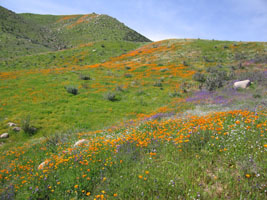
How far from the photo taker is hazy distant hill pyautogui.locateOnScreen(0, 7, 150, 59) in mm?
49562

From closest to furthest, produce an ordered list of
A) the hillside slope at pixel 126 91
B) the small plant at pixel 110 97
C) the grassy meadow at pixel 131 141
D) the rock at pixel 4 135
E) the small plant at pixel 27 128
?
the grassy meadow at pixel 131 141, the rock at pixel 4 135, the small plant at pixel 27 128, the hillside slope at pixel 126 91, the small plant at pixel 110 97

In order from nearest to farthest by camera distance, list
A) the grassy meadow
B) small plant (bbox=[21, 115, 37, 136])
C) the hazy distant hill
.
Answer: the grassy meadow
small plant (bbox=[21, 115, 37, 136])
the hazy distant hill

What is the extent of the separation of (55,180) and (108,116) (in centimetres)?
888

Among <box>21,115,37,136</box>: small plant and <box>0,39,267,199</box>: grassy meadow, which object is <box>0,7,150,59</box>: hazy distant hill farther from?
<box>21,115,37,136</box>: small plant

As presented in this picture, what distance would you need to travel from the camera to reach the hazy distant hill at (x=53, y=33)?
163 feet

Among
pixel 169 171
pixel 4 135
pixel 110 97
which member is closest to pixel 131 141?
pixel 169 171

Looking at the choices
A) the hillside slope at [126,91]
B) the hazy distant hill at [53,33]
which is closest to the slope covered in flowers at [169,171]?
the hillside slope at [126,91]

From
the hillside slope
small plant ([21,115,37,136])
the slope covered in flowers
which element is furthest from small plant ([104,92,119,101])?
the slope covered in flowers

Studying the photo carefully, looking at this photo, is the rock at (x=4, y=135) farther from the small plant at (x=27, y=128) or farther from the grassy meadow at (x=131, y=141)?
the small plant at (x=27, y=128)

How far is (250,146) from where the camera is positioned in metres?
4.01

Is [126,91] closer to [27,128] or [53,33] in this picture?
[27,128]

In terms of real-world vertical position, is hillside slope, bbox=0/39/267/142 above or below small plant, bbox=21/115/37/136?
above

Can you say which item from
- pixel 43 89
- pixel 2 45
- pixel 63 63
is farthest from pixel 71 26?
pixel 43 89

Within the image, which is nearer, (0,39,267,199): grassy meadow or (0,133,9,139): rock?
(0,39,267,199): grassy meadow
